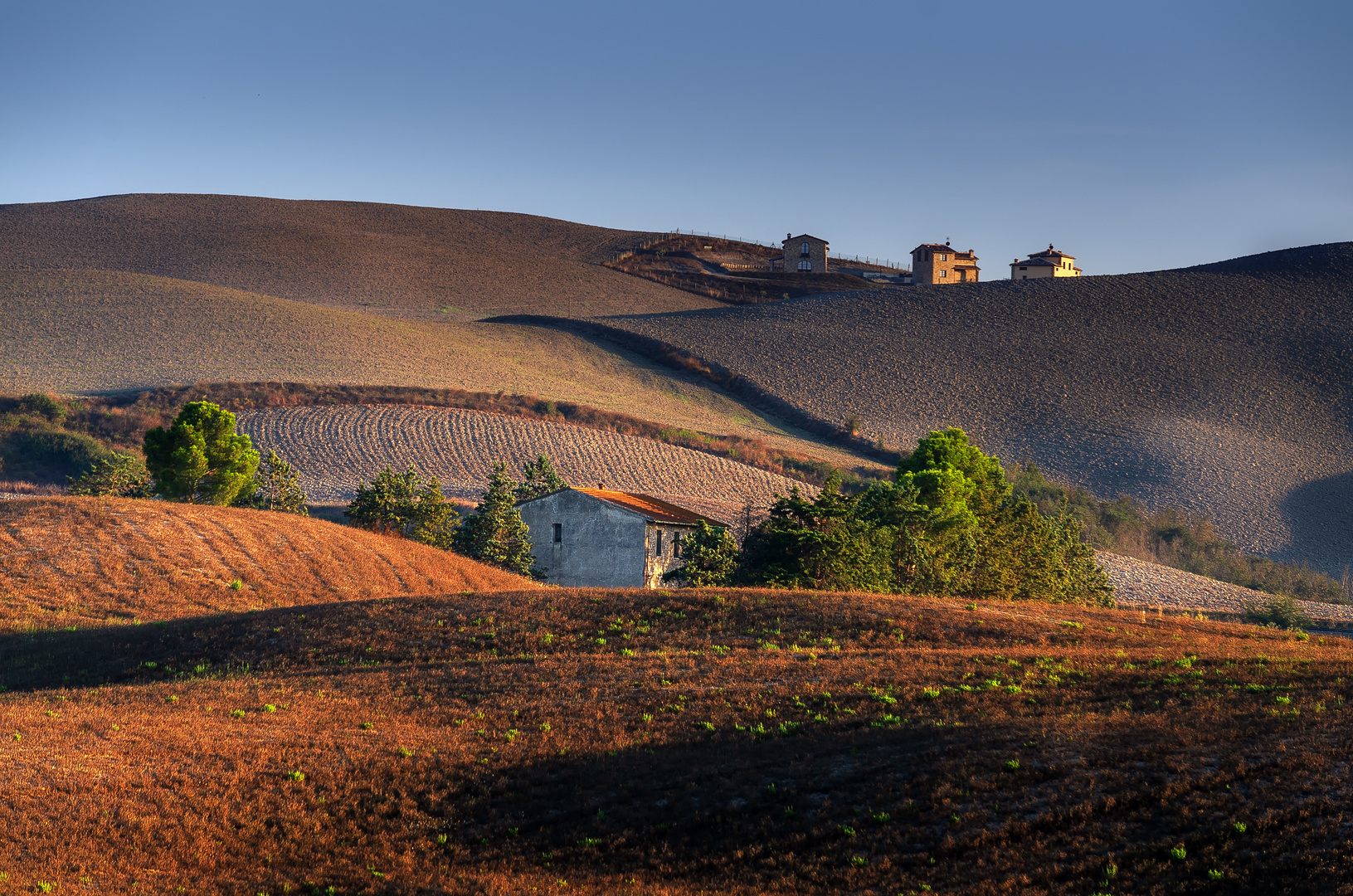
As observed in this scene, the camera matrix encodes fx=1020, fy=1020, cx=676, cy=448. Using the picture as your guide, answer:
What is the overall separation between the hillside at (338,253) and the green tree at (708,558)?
99.6 metres

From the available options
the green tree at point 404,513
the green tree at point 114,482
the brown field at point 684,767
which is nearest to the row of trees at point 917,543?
the green tree at point 404,513

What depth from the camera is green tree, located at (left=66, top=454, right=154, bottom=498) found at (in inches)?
2076

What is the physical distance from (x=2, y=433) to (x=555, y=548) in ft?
151

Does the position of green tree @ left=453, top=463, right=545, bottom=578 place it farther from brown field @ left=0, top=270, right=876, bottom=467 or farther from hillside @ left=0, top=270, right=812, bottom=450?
hillside @ left=0, top=270, right=812, bottom=450

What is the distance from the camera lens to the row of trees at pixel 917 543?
41.7 meters

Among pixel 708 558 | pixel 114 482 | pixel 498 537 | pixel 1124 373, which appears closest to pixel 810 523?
pixel 708 558

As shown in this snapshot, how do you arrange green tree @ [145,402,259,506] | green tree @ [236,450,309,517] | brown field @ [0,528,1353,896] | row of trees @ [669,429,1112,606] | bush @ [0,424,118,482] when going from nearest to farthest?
1. brown field @ [0,528,1353,896]
2. row of trees @ [669,429,1112,606]
3. green tree @ [145,402,259,506]
4. green tree @ [236,450,309,517]
5. bush @ [0,424,118,482]

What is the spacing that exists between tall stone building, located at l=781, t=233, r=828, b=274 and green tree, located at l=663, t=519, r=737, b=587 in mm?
147154

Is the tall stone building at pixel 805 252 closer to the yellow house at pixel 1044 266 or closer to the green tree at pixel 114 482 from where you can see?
the yellow house at pixel 1044 266

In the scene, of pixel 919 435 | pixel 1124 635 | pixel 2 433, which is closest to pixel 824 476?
pixel 919 435

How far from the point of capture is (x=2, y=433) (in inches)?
2842

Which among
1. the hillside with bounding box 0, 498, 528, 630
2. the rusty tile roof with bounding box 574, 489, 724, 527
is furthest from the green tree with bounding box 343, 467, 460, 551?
the rusty tile roof with bounding box 574, 489, 724, 527

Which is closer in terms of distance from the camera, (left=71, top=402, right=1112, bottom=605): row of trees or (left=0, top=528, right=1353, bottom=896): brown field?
(left=0, top=528, right=1353, bottom=896): brown field

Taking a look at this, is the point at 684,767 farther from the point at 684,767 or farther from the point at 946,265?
the point at 946,265
